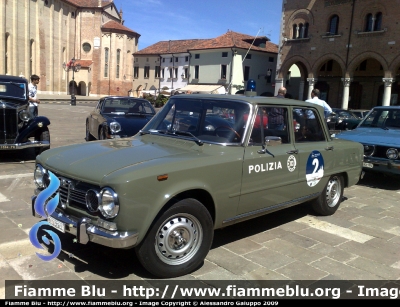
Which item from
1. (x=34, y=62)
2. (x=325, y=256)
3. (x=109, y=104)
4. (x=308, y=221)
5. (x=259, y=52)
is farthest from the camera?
(x=34, y=62)

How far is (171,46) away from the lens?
58.0 meters

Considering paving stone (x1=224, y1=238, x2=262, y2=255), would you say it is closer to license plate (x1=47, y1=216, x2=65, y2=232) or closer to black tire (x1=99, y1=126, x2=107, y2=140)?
license plate (x1=47, y1=216, x2=65, y2=232)

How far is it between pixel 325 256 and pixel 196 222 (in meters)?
1.69

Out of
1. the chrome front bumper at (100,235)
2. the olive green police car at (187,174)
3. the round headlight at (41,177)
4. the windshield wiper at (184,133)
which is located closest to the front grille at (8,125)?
the olive green police car at (187,174)

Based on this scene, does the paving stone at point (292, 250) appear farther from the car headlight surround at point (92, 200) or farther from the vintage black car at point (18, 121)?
the vintage black car at point (18, 121)

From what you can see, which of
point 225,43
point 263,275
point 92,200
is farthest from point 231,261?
point 225,43

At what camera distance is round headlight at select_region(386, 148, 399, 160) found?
24.6ft

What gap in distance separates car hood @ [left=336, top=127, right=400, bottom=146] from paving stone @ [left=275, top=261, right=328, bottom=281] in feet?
15.2

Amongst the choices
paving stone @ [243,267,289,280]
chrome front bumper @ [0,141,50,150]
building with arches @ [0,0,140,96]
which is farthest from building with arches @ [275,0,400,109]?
building with arches @ [0,0,140,96]

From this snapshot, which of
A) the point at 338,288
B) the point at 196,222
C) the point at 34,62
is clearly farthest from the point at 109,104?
the point at 34,62

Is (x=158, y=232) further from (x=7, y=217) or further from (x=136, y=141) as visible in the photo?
(x=7, y=217)

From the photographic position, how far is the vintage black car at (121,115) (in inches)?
376

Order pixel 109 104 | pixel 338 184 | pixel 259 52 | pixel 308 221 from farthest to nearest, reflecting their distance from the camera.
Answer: pixel 259 52
pixel 109 104
pixel 338 184
pixel 308 221

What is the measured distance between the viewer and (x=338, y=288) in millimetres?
3650
